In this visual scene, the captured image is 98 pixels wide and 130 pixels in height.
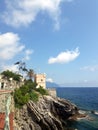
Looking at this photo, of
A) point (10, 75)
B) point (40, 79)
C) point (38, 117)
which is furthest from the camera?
point (40, 79)

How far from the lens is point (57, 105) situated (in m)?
65.1

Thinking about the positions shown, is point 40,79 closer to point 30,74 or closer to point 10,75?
point 30,74

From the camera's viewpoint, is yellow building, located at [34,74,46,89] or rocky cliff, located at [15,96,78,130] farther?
yellow building, located at [34,74,46,89]

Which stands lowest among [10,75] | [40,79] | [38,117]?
[38,117]

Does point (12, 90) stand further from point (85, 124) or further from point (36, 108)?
point (85, 124)

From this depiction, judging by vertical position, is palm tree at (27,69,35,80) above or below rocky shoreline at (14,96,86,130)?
above

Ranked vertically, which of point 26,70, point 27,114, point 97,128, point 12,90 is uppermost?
point 26,70

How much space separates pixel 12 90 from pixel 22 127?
1030cm

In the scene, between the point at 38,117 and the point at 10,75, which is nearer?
the point at 38,117

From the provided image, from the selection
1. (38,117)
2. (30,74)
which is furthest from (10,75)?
(38,117)

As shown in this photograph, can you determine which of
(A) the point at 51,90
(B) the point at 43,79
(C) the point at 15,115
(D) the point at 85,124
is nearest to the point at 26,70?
(B) the point at 43,79

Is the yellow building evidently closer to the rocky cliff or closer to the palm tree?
the palm tree

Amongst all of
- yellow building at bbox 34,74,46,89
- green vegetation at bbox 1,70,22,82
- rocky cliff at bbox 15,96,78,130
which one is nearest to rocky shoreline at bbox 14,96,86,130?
rocky cliff at bbox 15,96,78,130

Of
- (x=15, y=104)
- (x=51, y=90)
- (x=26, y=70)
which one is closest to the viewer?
(x=15, y=104)
